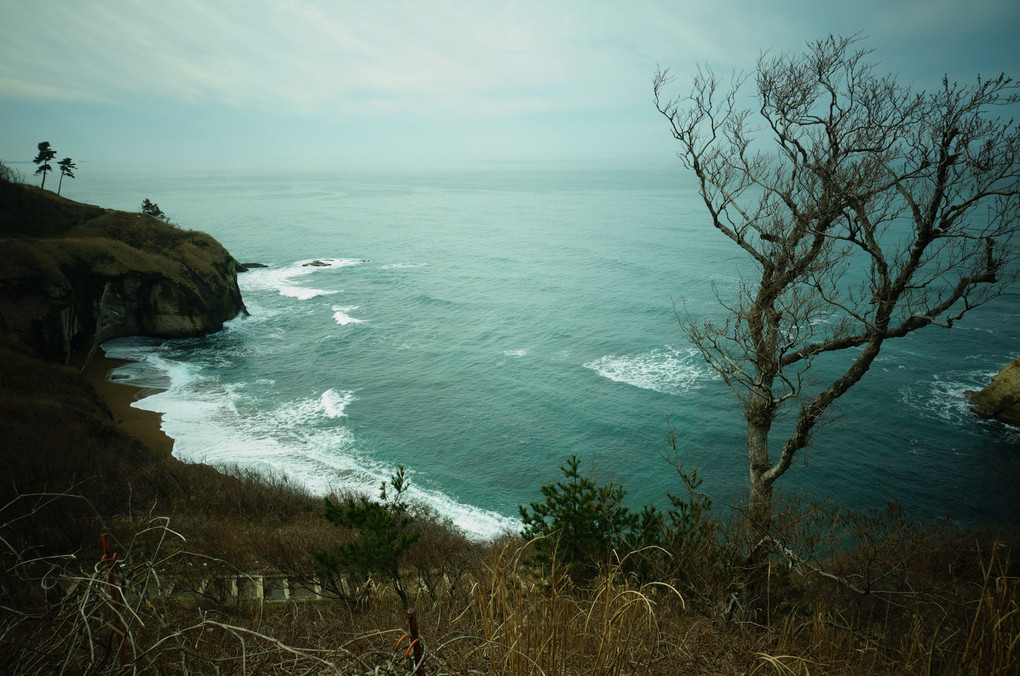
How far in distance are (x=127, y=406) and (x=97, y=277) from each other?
13.0m

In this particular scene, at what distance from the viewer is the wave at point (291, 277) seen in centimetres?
5554

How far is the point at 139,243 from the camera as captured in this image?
44.2 meters

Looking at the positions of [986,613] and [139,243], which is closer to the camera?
[986,613]

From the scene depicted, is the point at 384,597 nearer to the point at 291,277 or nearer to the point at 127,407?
the point at 127,407

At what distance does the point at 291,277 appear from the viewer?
61750 mm

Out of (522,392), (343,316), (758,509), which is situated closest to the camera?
(758,509)

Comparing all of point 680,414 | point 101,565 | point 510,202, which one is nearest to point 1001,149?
point 101,565

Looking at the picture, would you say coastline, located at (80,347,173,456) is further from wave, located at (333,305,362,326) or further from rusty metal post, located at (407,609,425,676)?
rusty metal post, located at (407,609,425,676)

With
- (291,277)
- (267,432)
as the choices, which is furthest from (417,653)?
(291,277)

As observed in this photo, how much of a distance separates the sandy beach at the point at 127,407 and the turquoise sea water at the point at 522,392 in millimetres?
710

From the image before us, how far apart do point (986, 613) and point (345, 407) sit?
31.0 metres

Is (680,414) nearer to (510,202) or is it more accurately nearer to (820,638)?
(820,638)

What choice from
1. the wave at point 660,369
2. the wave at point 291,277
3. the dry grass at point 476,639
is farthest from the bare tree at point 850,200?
the wave at point 291,277

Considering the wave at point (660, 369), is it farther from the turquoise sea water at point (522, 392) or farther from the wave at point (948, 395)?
the wave at point (948, 395)
